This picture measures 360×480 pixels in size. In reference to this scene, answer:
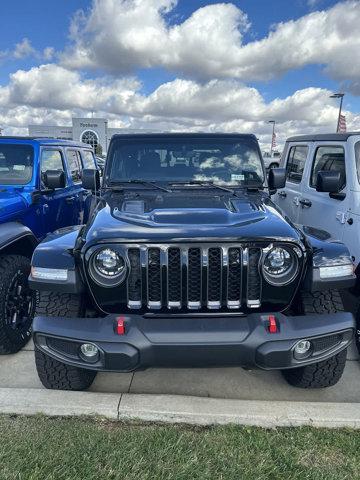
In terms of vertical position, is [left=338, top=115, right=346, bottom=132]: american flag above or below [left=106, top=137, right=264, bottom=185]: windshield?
above

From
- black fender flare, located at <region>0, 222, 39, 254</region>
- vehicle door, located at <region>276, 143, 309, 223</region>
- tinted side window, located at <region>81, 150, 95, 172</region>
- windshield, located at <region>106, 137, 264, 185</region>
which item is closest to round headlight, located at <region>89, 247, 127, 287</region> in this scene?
black fender flare, located at <region>0, 222, 39, 254</region>

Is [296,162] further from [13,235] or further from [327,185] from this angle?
[13,235]

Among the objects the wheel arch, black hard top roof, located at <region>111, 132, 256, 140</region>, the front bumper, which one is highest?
black hard top roof, located at <region>111, 132, 256, 140</region>

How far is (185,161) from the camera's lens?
3.87 meters

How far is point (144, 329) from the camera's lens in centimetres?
238

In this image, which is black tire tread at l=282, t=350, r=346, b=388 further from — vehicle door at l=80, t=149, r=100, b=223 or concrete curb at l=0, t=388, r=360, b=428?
vehicle door at l=80, t=149, r=100, b=223

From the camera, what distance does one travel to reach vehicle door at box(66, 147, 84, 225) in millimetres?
5625

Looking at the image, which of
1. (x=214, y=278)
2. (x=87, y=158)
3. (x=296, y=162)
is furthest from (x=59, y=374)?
(x=87, y=158)

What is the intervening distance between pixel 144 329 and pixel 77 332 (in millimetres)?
422

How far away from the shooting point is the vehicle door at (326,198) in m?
4.21

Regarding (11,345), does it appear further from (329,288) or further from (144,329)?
(329,288)

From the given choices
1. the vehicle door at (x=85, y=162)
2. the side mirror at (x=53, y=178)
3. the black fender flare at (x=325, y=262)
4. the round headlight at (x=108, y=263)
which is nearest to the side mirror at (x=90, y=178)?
the side mirror at (x=53, y=178)

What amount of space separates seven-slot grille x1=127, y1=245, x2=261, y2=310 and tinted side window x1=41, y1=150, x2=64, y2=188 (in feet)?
8.95

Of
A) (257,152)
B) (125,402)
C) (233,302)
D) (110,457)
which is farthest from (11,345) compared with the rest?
(257,152)
